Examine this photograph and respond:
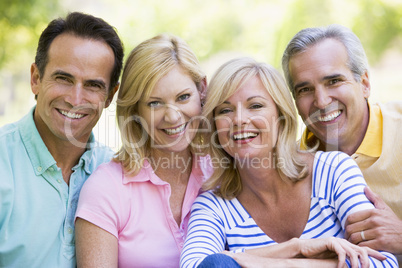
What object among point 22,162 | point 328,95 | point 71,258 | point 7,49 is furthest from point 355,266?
point 7,49

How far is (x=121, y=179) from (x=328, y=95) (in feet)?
4.57

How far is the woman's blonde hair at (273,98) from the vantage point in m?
2.43

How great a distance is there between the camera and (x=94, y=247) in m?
2.26

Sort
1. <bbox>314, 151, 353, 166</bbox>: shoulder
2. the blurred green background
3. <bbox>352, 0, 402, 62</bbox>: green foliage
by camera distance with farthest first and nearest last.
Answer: <bbox>352, 0, 402, 62</bbox>: green foliage < the blurred green background < <bbox>314, 151, 353, 166</bbox>: shoulder

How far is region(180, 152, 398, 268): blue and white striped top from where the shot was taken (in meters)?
2.19

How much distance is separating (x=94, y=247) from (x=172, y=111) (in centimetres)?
84

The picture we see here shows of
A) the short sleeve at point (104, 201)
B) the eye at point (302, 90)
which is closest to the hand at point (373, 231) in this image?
the eye at point (302, 90)

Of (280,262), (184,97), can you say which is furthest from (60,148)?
(280,262)

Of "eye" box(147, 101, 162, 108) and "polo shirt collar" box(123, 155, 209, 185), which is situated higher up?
"eye" box(147, 101, 162, 108)

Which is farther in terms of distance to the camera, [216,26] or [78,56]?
[216,26]

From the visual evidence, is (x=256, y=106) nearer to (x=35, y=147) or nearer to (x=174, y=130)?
(x=174, y=130)

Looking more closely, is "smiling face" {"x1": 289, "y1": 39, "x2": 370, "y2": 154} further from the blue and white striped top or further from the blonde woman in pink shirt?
the blonde woman in pink shirt

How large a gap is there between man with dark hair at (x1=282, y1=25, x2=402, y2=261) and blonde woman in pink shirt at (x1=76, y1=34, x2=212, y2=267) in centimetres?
70

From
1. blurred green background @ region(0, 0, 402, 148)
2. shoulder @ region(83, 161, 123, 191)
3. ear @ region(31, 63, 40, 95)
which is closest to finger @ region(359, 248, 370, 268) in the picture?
shoulder @ region(83, 161, 123, 191)
